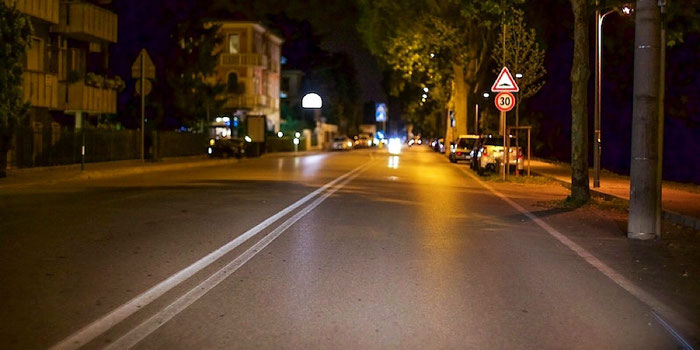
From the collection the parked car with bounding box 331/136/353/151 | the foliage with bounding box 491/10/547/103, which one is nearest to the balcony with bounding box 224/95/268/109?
the parked car with bounding box 331/136/353/151

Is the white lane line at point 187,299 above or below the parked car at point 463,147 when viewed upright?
below

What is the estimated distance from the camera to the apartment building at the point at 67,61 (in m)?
31.4

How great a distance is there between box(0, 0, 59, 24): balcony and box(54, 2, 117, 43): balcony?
1629 millimetres

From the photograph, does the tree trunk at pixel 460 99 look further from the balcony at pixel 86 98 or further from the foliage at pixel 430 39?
the balcony at pixel 86 98

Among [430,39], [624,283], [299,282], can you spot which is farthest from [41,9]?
[624,283]

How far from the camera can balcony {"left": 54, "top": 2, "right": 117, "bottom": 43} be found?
3381cm

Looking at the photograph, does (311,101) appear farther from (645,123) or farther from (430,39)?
(645,123)

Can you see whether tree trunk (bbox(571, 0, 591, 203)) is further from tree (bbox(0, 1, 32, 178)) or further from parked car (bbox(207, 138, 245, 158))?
parked car (bbox(207, 138, 245, 158))

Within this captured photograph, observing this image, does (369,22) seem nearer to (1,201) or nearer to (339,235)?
(1,201)

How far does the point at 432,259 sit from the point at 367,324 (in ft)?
11.6

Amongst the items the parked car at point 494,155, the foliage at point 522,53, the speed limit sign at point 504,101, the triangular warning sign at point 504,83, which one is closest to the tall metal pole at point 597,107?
the triangular warning sign at point 504,83

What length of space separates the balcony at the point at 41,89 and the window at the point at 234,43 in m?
34.4

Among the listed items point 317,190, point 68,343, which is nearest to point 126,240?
point 68,343

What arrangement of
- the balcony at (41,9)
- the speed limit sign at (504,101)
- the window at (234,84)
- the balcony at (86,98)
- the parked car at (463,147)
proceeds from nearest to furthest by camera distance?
the speed limit sign at (504,101) < the balcony at (41,9) < the balcony at (86,98) < the parked car at (463,147) < the window at (234,84)
